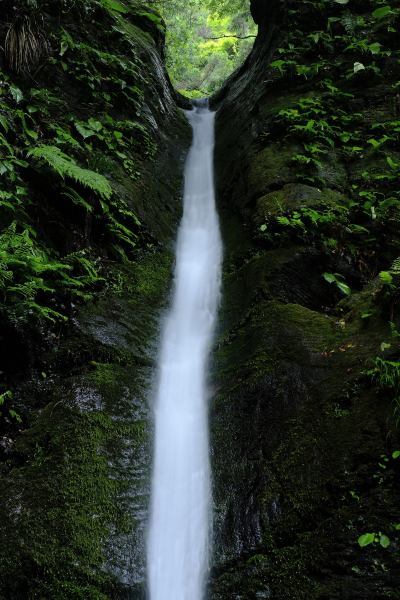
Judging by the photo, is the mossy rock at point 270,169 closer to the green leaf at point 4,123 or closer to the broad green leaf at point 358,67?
the broad green leaf at point 358,67

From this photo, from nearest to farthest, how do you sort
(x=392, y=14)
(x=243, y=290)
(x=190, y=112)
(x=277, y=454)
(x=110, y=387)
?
(x=277, y=454)
(x=110, y=387)
(x=243, y=290)
(x=392, y=14)
(x=190, y=112)

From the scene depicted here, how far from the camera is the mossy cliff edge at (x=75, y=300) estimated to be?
9.77 feet

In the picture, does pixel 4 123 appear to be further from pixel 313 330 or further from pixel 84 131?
pixel 313 330

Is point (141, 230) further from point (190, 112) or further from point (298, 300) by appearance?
point (190, 112)

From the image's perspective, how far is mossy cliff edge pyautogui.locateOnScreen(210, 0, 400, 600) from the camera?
9.07ft

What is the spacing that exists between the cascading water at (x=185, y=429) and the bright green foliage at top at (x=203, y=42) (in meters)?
10.1

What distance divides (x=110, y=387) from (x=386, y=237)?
3781 mm

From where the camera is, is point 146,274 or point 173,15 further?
point 173,15

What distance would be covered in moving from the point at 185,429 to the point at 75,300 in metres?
1.72

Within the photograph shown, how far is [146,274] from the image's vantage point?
18.2ft

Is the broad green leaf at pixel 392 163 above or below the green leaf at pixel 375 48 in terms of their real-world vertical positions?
below

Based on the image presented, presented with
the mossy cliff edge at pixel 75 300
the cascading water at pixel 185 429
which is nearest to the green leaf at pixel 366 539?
the cascading water at pixel 185 429

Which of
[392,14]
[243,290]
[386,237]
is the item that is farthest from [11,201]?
[392,14]

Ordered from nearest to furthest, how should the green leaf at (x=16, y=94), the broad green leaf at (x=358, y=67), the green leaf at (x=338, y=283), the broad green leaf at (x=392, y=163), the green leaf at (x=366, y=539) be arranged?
the green leaf at (x=366, y=539) < the green leaf at (x=338, y=283) < the green leaf at (x=16, y=94) < the broad green leaf at (x=392, y=163) < the broad green leaf at (x=358, y=67)
